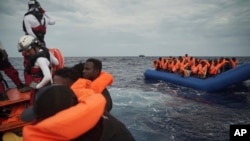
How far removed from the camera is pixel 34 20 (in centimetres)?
490

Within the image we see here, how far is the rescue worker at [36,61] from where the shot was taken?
3920 mm

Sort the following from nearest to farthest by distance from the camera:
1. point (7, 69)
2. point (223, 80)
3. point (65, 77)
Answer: point (65, 77) → point (7, 69) → point (223, 80)

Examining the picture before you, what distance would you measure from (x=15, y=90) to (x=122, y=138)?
13.4 ft

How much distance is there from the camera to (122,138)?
4.84ft

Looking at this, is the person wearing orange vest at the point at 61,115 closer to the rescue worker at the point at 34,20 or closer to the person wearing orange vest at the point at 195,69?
the rescue worker at the point at 34,20

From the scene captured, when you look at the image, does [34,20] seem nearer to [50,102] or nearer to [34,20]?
[34,20]

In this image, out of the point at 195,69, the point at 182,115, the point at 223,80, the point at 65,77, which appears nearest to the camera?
the point at 65,77

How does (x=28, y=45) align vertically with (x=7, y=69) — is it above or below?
above

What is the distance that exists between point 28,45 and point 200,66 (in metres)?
14.0

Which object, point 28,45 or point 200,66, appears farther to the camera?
point 200,66

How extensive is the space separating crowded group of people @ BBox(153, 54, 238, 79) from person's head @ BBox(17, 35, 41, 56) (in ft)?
44.4

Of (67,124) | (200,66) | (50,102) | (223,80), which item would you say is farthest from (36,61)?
(200,66)

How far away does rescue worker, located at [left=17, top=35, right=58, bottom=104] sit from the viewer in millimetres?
3920

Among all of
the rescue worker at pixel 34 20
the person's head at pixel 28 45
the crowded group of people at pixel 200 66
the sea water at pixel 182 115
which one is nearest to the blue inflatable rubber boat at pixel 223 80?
the crowded group of people at pixel 200 66
